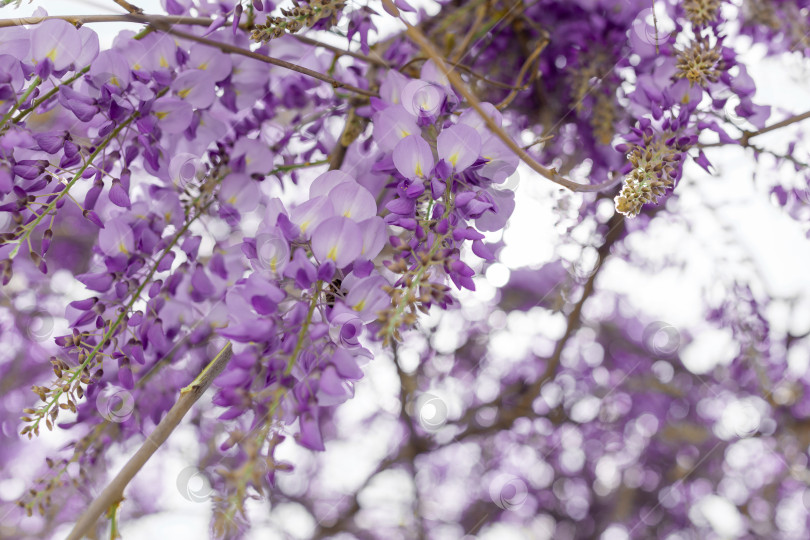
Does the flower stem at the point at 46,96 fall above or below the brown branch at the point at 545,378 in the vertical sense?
above

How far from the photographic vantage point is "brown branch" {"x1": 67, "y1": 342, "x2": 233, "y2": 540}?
434mm

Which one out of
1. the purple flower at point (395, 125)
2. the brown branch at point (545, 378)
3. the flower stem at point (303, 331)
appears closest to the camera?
the flower stem at point (303, 331)

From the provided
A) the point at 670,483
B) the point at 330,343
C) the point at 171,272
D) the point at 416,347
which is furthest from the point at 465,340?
the point at 330,343

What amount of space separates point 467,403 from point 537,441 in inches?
8.5

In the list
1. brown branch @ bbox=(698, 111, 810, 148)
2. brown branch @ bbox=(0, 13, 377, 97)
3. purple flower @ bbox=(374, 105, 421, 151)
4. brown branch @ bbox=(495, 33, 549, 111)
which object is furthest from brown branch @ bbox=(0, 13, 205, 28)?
brown branch @ bbox=(698, 111, 810, 148)

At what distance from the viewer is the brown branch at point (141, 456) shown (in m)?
0.43

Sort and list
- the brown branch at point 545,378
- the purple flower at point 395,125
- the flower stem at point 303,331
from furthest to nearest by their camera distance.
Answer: the brown branch at point 545,378, the purple flower at point 395,125, the flower stem at point 303,331

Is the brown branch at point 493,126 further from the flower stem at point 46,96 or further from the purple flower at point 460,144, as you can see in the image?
the flower stem at point 46,96

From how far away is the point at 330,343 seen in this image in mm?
410

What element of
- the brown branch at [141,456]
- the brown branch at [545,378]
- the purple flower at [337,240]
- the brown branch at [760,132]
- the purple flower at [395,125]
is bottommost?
the brown branch at [545,378]

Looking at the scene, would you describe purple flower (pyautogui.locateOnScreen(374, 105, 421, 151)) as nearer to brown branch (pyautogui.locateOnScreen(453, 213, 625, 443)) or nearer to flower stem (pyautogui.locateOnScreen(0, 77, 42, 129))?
flower stem (pyautogui.locateOnScreen(0, 77, 42, 129))

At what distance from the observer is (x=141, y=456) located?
44cm

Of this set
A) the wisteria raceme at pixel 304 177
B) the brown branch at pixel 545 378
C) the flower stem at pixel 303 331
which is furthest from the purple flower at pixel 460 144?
the brown branch at pixel 545 378

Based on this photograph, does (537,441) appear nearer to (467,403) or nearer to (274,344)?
(467,403)
